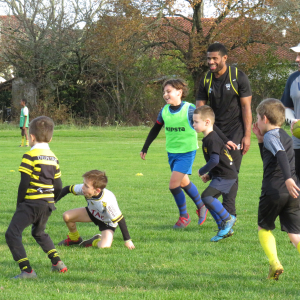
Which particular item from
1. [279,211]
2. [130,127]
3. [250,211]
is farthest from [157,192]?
[130,127]

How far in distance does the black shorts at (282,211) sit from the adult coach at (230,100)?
220 centimetres

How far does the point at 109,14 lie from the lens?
115 feet

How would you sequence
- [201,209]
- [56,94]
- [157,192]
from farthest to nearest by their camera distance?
[56,94]
[157,192]
[201,209]

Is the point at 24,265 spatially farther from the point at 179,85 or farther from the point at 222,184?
the point at 179,85

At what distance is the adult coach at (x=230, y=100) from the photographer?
20.7 ft

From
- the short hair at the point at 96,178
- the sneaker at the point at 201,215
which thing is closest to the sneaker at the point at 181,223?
the sneaker at the point at 201,215

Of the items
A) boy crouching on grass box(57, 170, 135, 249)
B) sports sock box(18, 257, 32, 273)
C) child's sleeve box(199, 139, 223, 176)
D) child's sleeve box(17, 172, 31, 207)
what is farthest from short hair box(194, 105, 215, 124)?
sports sock box(18, 257, 32, 273)

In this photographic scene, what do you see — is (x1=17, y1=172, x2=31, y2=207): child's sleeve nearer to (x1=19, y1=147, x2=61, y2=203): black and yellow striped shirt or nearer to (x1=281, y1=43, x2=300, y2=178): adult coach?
(x1=19, y1=147, x2=61, y2=203): black and yellow striped shirt

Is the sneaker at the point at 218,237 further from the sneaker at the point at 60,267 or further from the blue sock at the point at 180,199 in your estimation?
the sneaker at the point at 60,267

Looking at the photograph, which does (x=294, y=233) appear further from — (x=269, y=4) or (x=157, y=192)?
(x=269, y=4)

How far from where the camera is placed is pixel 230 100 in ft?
20.8

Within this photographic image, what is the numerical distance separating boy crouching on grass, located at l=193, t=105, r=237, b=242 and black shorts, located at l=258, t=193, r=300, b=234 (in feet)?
4.81

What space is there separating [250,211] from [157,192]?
2534mm

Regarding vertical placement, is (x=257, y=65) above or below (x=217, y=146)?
above
